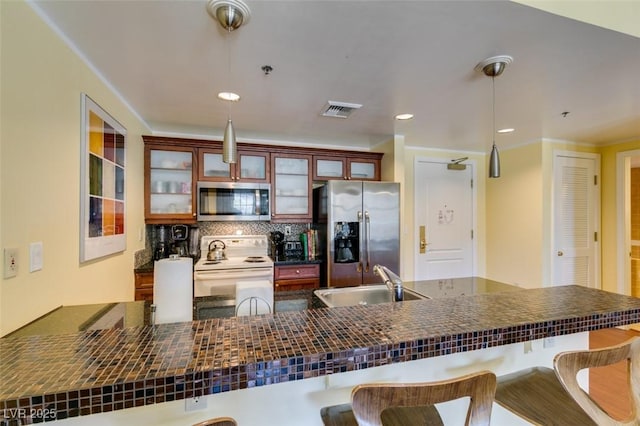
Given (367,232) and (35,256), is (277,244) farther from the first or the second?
(35,256)

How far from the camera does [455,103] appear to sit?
2.44 meters

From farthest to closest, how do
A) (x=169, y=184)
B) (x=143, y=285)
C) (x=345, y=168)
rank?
(x=345, y=168) < (x=169, y=184) < (x=143, y=285)

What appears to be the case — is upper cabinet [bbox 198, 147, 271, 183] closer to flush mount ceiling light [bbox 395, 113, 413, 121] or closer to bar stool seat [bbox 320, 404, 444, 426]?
flush mount ceiling light [bbox 395, 113, 413, 121]

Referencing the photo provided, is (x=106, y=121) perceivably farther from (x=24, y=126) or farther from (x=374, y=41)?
(x=374, y=41)

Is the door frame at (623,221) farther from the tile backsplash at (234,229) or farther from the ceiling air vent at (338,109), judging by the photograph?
the tile backsplash at (234,229)

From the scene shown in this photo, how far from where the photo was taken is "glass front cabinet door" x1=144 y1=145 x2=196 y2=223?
9.84 feet

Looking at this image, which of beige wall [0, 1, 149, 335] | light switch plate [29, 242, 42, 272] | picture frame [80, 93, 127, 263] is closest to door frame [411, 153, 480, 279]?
picture frame [80, 93, 127, 263]

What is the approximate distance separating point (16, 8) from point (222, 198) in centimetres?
212

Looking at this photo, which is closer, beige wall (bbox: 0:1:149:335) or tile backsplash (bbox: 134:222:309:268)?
beige wall (bbox: 0:1:149:335)

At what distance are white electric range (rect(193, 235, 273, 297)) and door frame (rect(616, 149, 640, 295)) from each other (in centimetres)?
413

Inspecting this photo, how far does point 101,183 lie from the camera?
6.34 ft

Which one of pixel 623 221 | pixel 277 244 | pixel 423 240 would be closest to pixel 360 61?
pixel 277 244

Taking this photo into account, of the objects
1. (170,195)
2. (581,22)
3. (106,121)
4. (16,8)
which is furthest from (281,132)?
(581,22)

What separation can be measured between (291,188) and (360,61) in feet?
6.15
